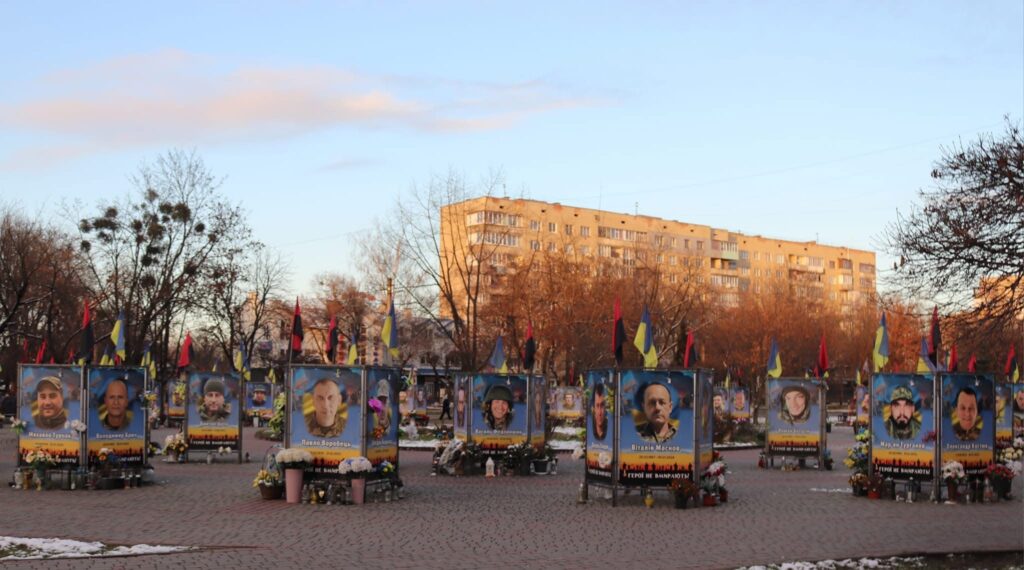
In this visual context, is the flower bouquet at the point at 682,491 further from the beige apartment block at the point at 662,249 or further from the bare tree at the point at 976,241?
the beige apartment block at the point at 662,249

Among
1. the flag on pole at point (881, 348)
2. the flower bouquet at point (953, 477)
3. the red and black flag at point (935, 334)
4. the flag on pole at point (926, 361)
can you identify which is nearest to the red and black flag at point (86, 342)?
the flag on pole at point (881, 348)

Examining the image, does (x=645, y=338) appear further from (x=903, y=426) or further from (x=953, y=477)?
(x=953, y=477)

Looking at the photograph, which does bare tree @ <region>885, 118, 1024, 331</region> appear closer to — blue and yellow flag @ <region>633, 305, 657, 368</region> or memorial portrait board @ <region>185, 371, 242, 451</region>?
blue and yellow flag @ <region>633, 305, 657, 368</region>

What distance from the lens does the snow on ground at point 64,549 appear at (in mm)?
14648

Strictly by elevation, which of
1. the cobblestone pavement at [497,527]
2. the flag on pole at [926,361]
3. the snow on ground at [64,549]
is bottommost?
the cobblestone pavement at [497,527]

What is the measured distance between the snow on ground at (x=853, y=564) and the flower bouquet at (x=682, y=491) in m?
6.41

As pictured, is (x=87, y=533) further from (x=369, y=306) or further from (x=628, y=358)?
(x=369, y=306)

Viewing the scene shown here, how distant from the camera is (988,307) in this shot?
18.0m

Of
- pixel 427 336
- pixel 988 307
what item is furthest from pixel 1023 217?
pixel 427 336

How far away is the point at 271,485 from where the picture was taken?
21984 millimetres

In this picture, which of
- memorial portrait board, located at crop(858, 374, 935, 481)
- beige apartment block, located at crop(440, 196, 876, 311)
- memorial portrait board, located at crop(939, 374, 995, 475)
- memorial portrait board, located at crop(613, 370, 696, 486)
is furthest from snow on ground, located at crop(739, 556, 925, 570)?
beige apartment block, located at crop(440, 196, 876, 311)

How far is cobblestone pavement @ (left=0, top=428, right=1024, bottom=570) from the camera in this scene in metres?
15.2

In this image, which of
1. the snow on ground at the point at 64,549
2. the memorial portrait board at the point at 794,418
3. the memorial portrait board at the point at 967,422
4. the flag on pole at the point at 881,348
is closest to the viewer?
the snow on ground at the point at 64,549

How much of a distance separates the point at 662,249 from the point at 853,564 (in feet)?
187
